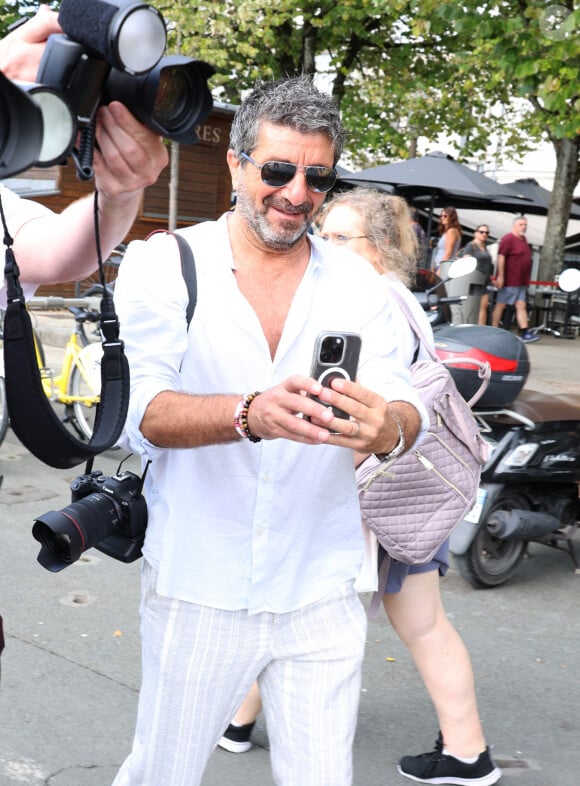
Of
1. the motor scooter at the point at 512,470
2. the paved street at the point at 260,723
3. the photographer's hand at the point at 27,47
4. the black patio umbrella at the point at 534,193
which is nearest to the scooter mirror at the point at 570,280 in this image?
the motor scooter at the point at 512,470

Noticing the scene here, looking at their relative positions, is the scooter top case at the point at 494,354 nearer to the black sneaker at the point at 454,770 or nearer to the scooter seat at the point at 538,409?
the scooter seat at the point at 538,409

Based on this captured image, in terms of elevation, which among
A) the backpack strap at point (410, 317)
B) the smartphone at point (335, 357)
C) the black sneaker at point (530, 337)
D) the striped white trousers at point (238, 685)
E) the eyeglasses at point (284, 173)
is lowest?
the black sneaker at point (530, 337)

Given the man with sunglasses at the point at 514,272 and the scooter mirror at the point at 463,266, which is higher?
the scooter mirror at the point at 463,266

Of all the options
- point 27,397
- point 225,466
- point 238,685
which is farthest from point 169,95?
point 238,685

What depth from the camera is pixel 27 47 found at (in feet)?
4.88

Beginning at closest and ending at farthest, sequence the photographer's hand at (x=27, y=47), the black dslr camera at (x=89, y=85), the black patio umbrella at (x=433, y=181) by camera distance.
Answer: the black dslr camera at (x=89, y=85), the photographer's hand at (x=27, y=47), the black patio umbrella at (x=433, y=181)

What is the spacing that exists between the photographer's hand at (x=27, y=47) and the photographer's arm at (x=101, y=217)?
13 centimetres

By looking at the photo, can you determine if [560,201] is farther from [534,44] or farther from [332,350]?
[332,350]

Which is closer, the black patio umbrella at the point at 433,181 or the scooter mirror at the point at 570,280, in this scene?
the scooter mirror at the point at 570,280

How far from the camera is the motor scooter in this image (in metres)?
4.71

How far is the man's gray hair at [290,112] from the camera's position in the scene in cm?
225

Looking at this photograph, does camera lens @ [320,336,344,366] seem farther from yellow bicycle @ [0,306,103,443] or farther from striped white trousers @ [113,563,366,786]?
yellow bicycle @ [0,306,103,443]

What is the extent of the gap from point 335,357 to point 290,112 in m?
0.62

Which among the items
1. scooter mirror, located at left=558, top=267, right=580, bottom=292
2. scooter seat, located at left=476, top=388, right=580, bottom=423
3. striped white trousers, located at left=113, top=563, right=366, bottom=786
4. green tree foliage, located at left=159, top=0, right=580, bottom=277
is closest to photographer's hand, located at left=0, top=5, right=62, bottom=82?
striped white trousers, located at left=113, top=563, right=366, bottom=786
